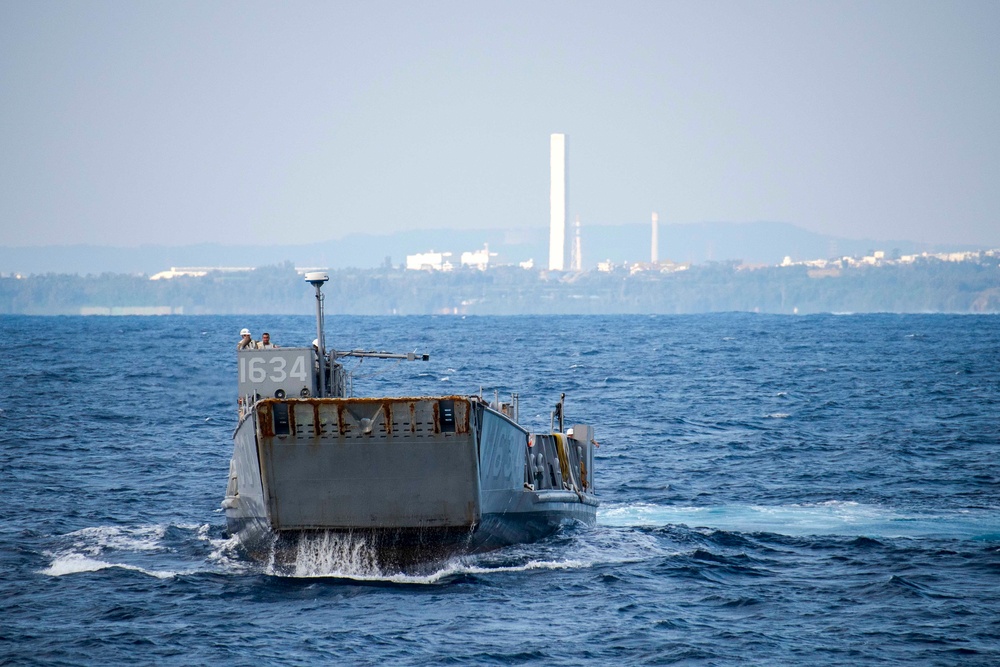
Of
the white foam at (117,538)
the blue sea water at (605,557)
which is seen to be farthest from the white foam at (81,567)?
the white foam at (117,538)

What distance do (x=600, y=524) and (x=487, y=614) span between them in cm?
945

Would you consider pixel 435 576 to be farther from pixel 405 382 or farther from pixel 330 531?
pixel 405 382

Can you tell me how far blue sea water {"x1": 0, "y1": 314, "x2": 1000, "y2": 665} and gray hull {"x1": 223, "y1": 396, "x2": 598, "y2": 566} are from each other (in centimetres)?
57

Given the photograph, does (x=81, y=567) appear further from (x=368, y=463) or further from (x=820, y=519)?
(x=820, y=519)

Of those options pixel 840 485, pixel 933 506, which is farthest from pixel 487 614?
pixel 840 485

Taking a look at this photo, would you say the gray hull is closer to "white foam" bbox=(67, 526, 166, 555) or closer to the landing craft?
the landing craft

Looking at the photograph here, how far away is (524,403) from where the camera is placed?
55.4 metres

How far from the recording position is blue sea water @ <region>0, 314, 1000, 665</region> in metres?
18.3

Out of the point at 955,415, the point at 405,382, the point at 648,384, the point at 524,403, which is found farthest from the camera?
the point at 648,384

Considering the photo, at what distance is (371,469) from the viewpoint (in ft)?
71.6

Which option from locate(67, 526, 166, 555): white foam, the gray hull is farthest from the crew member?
locate(67, 526, 166, 555): white foam

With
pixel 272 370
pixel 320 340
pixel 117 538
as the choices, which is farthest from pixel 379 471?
pixel 117 538

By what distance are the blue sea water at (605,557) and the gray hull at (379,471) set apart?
575 mm

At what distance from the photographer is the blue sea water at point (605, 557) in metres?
18.3
